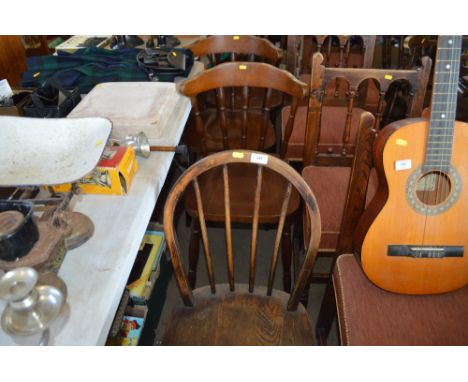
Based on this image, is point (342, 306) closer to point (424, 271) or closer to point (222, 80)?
point (424, 271)

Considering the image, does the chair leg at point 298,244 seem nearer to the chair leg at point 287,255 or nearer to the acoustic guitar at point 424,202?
the chair leg at point 287,255

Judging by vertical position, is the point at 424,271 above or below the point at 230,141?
below

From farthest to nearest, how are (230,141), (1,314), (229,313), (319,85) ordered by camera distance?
(230,141) < (319,85) < (229,313) < (1,314)

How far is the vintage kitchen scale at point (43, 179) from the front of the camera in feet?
2.19

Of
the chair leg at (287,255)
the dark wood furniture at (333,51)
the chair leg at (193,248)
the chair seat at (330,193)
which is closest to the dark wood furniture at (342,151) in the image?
the chair seat at (330,193)

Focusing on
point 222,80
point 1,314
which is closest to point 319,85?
point 222,80

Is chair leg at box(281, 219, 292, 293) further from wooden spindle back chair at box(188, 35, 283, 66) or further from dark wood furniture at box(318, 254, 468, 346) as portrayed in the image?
wooden spindle back chair at box(188, 35, 283, 66)

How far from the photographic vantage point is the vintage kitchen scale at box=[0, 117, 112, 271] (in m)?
0.67

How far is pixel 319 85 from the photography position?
123 centimetres

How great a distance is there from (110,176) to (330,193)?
0.78m

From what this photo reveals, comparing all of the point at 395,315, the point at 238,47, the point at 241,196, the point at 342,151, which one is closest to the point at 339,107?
the point at 342,151

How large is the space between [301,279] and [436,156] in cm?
46

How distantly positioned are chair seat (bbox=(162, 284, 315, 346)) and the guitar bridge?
329mm

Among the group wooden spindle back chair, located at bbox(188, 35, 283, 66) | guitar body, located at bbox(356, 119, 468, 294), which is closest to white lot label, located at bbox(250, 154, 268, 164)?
guitar body, located at bbox(356, 119, 468, 294)
